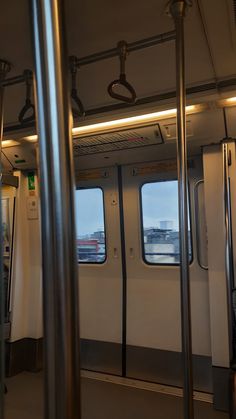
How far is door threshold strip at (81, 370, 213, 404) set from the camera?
2.95 m

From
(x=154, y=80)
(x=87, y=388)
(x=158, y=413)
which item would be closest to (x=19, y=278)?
(x=87, y=388)

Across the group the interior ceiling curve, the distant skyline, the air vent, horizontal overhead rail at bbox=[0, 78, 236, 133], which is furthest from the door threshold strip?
the interior ceiling curve

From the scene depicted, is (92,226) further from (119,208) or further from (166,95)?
(166,95)

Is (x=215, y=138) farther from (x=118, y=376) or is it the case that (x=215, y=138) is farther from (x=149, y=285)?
(x=118, y=376)

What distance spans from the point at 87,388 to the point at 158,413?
803 millimetres

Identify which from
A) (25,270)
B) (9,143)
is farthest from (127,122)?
(25,270)

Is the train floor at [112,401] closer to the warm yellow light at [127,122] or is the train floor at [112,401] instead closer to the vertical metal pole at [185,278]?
the vertical metal pole at [185,278]

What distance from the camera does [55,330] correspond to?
478 mm

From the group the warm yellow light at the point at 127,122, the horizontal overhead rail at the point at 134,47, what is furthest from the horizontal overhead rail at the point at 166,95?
the horizontal overhead rail at the point at 134,47

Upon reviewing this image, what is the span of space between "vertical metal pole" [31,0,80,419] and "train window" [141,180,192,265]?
2.83 meters

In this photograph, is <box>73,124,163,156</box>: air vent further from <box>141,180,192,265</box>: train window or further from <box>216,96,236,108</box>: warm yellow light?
<box>141,180,192,265</box>: train window

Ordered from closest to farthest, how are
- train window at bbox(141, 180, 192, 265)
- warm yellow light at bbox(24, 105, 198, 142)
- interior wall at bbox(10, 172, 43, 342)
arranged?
1. warm yellow light at bbox(24, 105, 198, 142)
2. train window at bbox(141, 180, 192, 265)
3. interior wall at bbox(10, 172, 43, 342)

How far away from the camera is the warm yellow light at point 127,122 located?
216 centimetres

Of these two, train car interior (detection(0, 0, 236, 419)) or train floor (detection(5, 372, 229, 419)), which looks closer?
train car interior (detection(0, 0, 236, 419))
